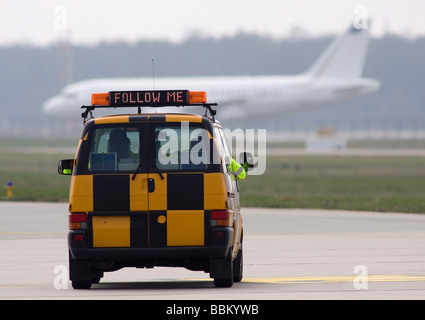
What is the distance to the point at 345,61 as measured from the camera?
288 ft

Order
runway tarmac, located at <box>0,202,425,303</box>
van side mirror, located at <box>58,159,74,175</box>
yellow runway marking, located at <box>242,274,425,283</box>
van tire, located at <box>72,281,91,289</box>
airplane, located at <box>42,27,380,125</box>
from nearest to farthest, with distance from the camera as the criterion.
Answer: runway tarmac, located at <box>0,202,425,303</box> < van tire, located at <box>72,281,91,289</box> < yellow runway marking, located at <box>242,274,425,283</box> < van side mirror, located at <box>58,159,74,175</box> < airplane, located at <box>42,27,380,125</box>

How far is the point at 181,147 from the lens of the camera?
12445 mm

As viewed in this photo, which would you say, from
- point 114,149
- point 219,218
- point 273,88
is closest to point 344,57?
point 273,88

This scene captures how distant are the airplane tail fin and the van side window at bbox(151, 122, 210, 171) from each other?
75232mm

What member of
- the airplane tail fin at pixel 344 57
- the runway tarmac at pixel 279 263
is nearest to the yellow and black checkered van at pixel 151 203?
the runway tarmac at pixel 279 263

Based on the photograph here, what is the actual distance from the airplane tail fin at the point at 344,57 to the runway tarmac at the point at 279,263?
204ft

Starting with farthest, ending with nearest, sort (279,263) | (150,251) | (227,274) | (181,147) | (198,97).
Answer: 1. (279,263)
2. (198,97)
3. (227,274)
4. (181,147)
5. (150,251)

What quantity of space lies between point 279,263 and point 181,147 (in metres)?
4.08

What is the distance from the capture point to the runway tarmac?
39.3 feet

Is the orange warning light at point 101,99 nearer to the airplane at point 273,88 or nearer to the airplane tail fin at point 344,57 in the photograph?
the airplane at point 273,88

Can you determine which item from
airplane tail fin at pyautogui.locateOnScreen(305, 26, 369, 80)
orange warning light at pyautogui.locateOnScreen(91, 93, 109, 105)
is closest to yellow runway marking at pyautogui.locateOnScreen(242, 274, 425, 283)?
orange warning light at pyautogui.locateOnScreen(91, 93, 109, 105)

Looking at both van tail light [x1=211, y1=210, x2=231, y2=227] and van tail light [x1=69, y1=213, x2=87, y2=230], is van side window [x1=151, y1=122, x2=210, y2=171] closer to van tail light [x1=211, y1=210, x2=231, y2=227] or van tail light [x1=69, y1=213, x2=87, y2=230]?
van tail light [x1=211, y1=210, x2=231, y2=227]

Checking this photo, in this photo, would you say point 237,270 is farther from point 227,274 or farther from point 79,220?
point 79,220
